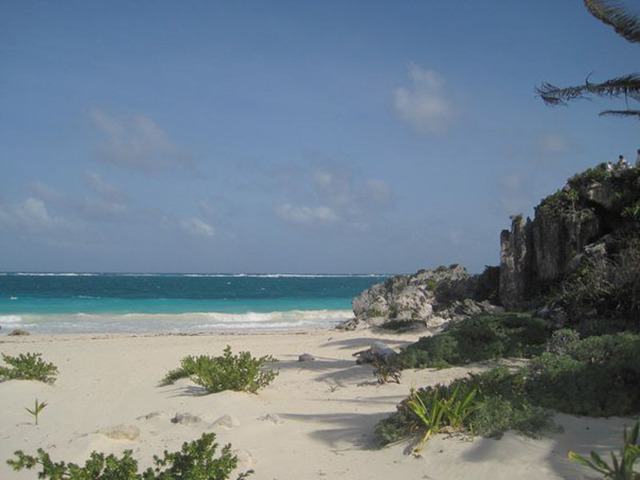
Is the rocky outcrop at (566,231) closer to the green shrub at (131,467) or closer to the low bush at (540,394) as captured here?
the low bush at (540,394)

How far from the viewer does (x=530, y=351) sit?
1084cm

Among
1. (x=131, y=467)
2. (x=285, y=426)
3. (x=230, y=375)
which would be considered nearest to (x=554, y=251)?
(x=230, y=375)

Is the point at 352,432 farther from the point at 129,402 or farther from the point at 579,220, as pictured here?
the point at 579,220

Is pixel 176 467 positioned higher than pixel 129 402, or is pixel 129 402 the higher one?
pixel 176 467

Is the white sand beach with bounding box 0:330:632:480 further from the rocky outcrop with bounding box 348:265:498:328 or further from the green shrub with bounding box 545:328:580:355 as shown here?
the rocky outcrop with bounding box 348:265:498:328

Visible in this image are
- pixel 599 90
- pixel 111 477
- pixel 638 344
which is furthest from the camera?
pixel 599 90

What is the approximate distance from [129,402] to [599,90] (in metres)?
11.6

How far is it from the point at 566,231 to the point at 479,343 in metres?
8.64

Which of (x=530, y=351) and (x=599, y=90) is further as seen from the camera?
(x=599, y=90)

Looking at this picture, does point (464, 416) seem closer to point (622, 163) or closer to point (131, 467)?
point (131, 467)

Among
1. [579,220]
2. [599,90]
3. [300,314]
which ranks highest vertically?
[599,90]

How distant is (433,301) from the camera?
23.5 meters

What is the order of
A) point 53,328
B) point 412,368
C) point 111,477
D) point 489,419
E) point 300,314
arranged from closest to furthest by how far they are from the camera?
1. point 111,477
2. point 489,419
3. point 412,368
4. point 53,328
5. point 300,314

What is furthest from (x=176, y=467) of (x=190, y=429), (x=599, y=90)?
(x=599, y=90)
